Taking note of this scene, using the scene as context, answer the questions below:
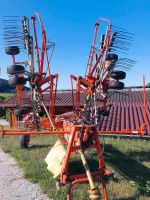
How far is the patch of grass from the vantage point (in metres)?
6.28

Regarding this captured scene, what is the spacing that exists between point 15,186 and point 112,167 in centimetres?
303

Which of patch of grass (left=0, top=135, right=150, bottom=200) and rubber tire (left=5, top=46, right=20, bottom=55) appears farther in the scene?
rubber tire (left=5, top=46, right=20, bottom=55)

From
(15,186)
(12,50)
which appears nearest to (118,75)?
(12,50)

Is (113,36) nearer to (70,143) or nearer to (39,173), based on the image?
(70,143)

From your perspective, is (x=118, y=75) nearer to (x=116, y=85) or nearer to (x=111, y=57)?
(x=116, y=85)

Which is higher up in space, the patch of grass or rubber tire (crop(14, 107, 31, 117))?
rubber tire (crop(14, 107, 31, 117))

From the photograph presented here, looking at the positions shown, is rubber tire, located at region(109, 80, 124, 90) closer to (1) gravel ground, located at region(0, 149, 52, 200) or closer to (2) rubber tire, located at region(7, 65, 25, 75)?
(2) rubber tire, located at region(7, 65, 25, 75)

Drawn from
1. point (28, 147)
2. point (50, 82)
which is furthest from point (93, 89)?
point (28, 147)

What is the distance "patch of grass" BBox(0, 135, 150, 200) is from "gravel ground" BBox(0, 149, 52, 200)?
19cm

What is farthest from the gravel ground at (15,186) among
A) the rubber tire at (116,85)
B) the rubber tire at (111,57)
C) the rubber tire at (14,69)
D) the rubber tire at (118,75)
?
the rubber tire at (111,57)

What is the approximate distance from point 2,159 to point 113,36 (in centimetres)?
578

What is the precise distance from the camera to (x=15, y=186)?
6.96m

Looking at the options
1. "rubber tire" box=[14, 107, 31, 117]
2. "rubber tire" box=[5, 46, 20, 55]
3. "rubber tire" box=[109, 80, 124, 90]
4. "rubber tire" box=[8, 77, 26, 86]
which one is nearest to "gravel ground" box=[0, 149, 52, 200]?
"rubber tire" box=[14, 107, 31, 117]

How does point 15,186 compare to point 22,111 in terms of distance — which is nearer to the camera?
point 15,186
